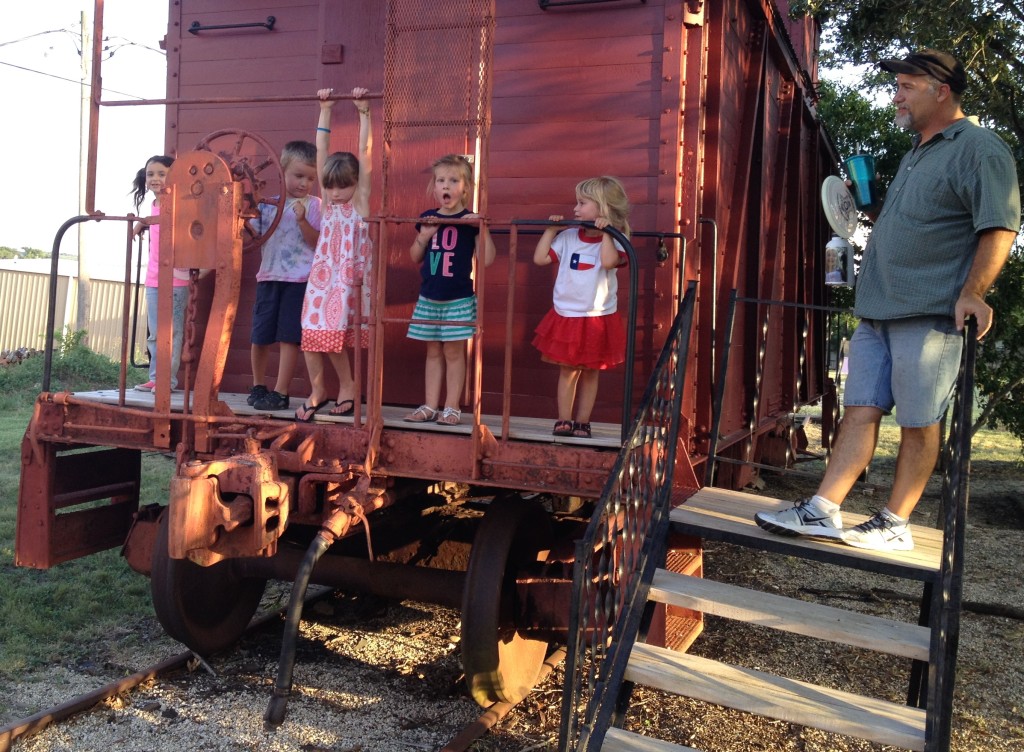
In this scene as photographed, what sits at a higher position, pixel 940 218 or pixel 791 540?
pixel 940 218

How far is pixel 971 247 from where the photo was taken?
315 centimetres

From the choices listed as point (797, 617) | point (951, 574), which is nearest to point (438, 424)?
point (797, 617)

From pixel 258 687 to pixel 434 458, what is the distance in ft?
4.88

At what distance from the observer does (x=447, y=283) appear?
14.2ft

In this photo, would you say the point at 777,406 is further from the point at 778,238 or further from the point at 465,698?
the point at 465,698

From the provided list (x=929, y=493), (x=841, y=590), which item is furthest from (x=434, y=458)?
(x=929, y=493)

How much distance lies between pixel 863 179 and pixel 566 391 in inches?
70.1

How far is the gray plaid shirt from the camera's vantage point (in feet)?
9.94

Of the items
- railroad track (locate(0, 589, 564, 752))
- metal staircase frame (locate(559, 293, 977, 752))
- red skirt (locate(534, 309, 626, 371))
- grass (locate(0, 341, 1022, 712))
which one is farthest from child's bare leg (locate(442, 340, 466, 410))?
grass (locate(0, 341, 1022, 712))

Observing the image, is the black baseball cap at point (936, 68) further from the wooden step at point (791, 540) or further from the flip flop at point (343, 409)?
the flip flop at point (343, 409)

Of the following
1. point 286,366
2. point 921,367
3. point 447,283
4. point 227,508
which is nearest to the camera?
point 921,367

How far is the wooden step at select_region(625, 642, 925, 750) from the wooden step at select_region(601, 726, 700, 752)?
0.55 ft

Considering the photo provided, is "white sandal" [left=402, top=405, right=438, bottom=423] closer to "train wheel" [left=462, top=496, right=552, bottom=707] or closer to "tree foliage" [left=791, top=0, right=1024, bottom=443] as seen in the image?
"train wheel" [left=462, top=496, right=552, bottom=707]

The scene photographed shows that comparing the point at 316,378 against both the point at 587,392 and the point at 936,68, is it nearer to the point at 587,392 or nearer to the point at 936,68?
the point at 587,392
